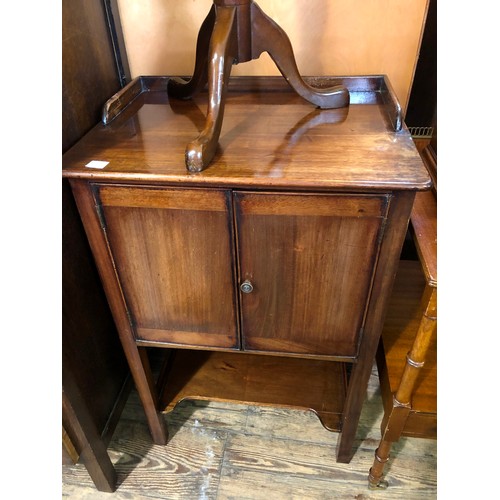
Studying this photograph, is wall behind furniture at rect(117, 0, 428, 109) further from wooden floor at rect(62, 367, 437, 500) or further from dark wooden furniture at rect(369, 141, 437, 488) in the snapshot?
wooden floor at rect(62, 367, 437, 500)

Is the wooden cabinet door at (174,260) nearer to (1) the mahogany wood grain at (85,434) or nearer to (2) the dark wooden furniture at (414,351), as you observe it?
(1) the mahogany wood grain at (85,434)

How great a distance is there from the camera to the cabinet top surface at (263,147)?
69 centimetres

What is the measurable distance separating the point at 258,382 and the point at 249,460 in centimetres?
22

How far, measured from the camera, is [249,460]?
1.24m

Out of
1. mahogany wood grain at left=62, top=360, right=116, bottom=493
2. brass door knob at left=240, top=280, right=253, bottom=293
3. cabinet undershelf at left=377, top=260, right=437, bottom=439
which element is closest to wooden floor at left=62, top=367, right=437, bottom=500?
mahogany wood grain at left=62, top=360, right=116, bottom=493

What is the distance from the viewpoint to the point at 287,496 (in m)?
1.16

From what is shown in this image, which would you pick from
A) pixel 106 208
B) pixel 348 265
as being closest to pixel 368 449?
pixel 348 265

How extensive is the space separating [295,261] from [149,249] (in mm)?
280

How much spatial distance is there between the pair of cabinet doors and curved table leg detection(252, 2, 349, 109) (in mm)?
315

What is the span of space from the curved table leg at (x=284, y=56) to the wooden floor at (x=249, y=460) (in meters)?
0.94

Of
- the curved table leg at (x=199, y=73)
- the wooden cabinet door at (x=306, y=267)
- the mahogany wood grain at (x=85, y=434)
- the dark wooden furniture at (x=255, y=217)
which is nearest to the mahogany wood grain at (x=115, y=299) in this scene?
the dark wooden furniture at (x=255, y=217)

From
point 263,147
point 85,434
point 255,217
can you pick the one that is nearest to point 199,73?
point 263,147

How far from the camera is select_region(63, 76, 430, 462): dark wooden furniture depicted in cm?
72
